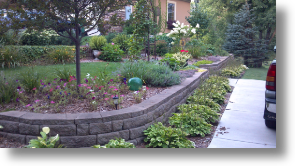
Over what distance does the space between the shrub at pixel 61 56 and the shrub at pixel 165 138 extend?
523 centimetres

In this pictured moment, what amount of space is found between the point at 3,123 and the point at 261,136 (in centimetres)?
382

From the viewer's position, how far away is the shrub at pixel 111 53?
8.68m

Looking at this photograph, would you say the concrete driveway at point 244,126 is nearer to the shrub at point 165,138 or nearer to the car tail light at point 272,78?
the shrub at point 165,138

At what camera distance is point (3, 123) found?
322 cm

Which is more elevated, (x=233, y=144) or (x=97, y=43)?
(x=97, y=43)

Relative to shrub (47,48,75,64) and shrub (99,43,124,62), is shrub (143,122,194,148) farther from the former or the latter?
shrub (99,43,124,62)

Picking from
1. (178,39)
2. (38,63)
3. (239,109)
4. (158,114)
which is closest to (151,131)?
(158,114)

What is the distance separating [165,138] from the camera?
337cm

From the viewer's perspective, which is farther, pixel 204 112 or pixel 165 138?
pixel 204 112

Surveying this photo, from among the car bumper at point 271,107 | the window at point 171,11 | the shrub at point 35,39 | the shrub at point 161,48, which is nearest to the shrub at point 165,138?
the car bumper at point 271,107

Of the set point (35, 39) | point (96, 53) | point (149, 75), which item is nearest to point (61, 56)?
point (96, 53)

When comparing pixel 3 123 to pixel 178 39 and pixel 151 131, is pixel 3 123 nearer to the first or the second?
pixel 151 131

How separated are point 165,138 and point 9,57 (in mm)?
5592

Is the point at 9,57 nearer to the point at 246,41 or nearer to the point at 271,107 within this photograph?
the point at 271,107
